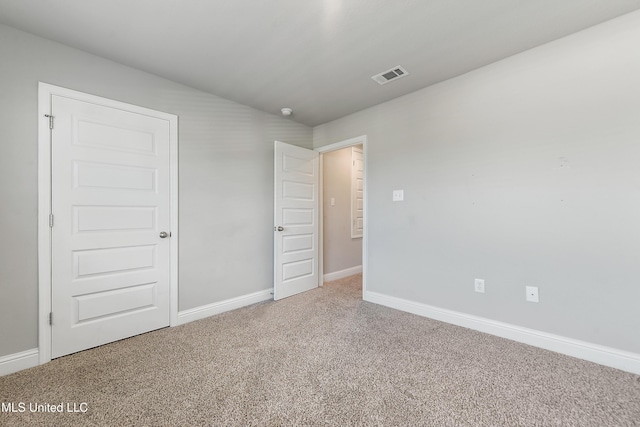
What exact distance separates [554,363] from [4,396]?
138 inches

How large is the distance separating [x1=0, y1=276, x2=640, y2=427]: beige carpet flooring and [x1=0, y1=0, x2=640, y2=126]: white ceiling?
7.75 ft

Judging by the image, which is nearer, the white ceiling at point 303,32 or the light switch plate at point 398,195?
the white ceiling at point 303,32

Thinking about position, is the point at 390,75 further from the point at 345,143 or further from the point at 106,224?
the point at 106,224

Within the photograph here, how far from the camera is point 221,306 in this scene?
9.24 feet

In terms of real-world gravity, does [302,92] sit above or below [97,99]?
above

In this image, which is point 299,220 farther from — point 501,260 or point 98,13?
point 98,13

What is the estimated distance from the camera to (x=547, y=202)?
202cm

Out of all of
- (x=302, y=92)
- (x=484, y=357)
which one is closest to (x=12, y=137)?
(x=302, y=92)

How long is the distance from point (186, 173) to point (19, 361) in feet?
5.88

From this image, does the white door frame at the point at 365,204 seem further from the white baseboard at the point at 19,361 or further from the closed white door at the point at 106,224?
the white baseboard at the point at 19,361

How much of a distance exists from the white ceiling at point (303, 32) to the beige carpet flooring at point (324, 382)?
7.75 feet

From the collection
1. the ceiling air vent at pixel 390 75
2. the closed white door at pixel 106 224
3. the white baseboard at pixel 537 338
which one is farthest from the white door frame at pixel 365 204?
the closed white door at pixel 106 224

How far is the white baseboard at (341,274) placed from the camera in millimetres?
4046

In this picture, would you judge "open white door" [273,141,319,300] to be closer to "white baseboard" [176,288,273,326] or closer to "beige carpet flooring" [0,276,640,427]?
"white baseboard" [176,288,273,326]
